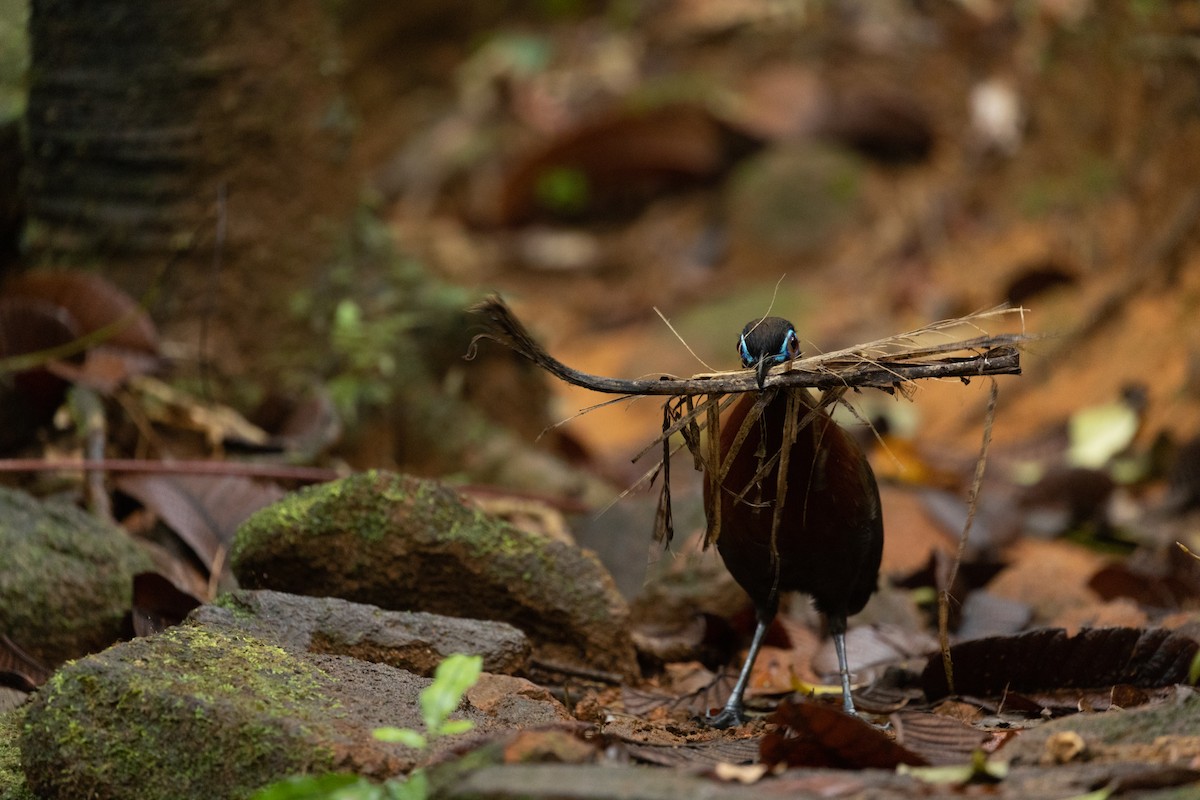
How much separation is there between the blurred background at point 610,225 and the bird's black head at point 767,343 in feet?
1.71

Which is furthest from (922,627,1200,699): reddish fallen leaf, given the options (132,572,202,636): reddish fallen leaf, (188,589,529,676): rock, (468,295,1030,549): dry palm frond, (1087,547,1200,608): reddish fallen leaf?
(132,572,202,636): reddish fallen leaf

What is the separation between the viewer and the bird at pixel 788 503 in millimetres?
2777

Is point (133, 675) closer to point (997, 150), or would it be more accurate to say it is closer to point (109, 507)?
point (109, 507)

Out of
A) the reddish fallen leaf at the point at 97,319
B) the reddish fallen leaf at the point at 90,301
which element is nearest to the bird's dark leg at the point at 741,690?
the reddish fallen leaf at the point at 97,319

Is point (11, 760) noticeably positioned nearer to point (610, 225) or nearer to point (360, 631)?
point (360, 631)

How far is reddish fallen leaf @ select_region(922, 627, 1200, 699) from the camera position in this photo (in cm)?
277

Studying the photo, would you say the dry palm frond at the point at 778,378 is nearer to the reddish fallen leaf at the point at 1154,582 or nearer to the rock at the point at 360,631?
the rock at the point at 360,631

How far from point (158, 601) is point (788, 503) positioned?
61.8 inches

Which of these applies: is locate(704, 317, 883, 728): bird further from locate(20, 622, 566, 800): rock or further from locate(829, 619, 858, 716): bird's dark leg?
locate(20, 622, 566, 800): rock

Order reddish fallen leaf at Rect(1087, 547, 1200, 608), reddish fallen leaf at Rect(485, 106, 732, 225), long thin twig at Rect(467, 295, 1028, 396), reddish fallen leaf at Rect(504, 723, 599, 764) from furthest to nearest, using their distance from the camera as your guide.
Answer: reddish fallen leaf at Rect(485, 106, 732, 225) → reddish fallen leaf at Rect(1087, 547, 1200, 608) → long thin twig at Rect(467, 295, 1028, 396) → reddish fallen leaf at Rect(504, 723, 599, 764)

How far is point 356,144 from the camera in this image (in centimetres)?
545

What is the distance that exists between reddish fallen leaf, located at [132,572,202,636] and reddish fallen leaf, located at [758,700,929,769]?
5.34ft

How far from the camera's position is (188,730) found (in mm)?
2109

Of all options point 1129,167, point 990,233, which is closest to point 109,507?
point 1129,167
